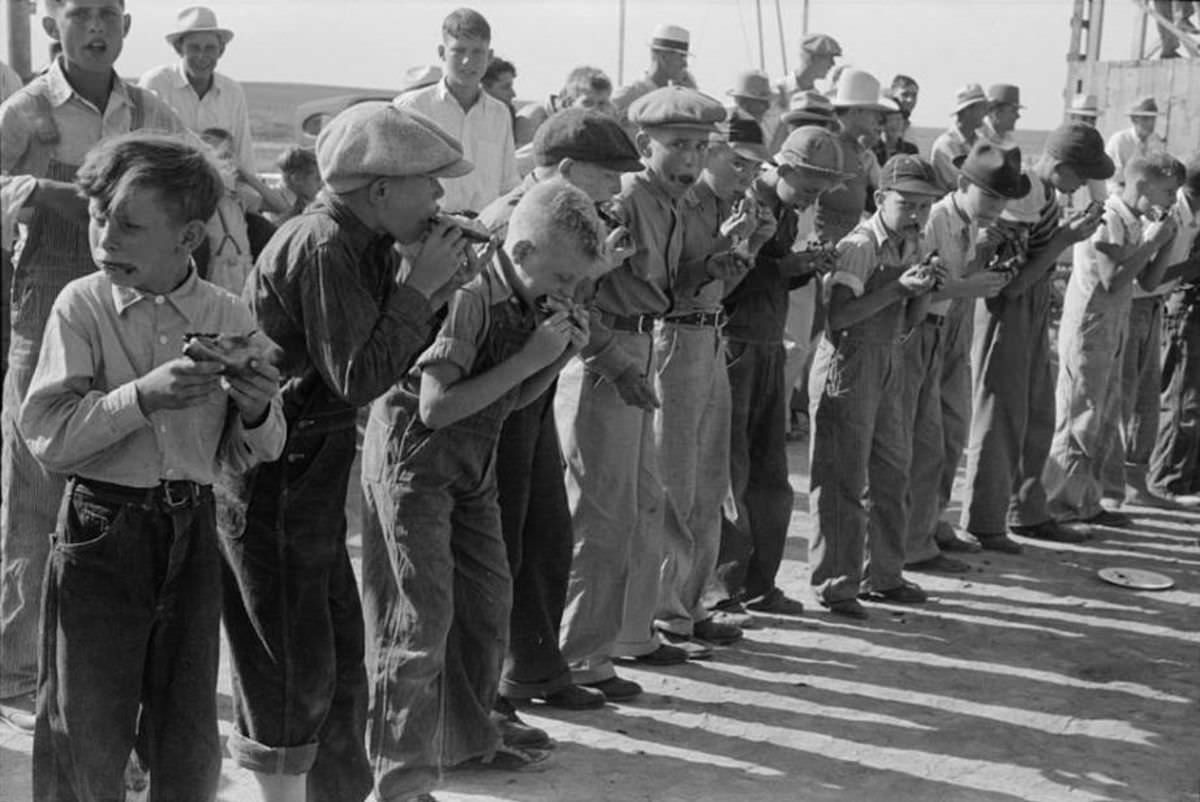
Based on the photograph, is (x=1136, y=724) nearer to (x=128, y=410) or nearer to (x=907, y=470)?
(x=907, y=470)

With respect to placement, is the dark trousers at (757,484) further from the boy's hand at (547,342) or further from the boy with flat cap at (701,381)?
the boy's hand at (547,342)

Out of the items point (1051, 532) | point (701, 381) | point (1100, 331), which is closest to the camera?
point (701, 381)

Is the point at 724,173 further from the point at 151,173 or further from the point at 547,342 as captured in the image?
the point at 151,173

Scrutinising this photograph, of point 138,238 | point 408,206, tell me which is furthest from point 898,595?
point 138,238

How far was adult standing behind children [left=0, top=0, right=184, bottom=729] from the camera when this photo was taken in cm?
491

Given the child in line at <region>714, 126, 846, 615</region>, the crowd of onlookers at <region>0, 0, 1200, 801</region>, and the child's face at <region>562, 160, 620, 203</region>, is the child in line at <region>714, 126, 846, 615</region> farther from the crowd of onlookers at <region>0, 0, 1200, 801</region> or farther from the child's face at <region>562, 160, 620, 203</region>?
the child's face at <region>562, 160, 620, 203</region>

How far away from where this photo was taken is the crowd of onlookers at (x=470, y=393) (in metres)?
3.45

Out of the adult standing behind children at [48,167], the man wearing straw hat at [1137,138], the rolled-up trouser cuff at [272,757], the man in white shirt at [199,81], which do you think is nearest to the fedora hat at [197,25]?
the man in white shirt at [199,81]

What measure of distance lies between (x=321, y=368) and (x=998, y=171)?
14.1ft

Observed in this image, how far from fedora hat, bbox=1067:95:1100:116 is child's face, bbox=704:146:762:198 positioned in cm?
878

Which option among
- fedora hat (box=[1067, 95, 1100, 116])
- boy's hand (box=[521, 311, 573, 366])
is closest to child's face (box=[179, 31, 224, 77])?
boy's hand (box=[521, 311, 573, 366])

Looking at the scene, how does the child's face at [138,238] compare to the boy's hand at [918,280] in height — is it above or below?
below

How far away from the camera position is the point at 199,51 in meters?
7.49

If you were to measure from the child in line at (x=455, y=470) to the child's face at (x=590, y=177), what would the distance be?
0.59 m
